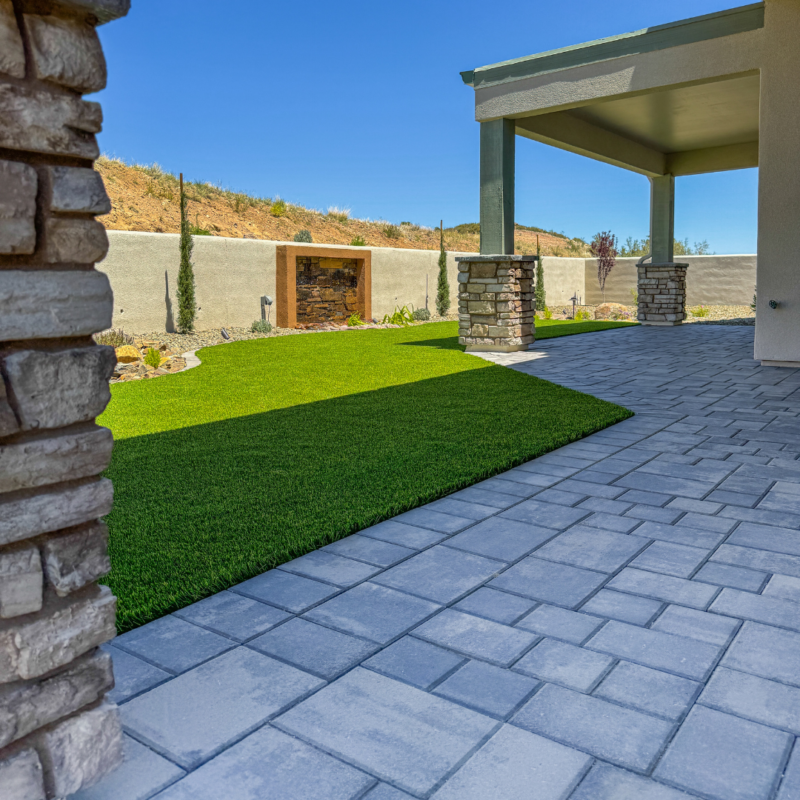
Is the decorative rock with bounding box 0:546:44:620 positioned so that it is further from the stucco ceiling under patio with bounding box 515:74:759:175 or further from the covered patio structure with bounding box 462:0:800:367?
the stucco ceiling under patio with bounding box 515:74:759:175

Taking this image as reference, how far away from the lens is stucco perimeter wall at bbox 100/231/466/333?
11.8 m

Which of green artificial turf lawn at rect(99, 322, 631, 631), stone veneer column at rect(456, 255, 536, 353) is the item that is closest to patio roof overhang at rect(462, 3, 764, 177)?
stone veneer column at rect(456, 255, 536, 353)

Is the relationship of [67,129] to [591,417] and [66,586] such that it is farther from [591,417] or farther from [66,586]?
[591,417]

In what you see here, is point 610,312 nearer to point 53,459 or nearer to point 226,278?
point 226,278

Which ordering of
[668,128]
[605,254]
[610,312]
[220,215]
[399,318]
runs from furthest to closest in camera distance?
[220,215]
[605,254]
[610,312]
[399,318]
[668,128]

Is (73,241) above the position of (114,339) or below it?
above

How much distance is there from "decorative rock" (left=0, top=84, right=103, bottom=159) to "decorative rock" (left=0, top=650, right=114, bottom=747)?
3.52 ft

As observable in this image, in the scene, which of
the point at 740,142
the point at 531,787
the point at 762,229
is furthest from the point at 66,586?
the point at 740,142

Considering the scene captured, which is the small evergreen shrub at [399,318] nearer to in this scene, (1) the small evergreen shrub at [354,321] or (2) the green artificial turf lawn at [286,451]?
(1) the small evergreen shrub at [354,321]

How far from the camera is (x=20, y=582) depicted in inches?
56.5

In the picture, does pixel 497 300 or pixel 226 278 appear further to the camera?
pixel 226 278

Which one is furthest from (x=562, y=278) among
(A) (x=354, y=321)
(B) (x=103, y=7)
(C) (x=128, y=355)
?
(B) (x=103, y=7)

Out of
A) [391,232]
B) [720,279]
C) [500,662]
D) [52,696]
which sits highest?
[391,232]

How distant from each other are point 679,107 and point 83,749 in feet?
38.6
